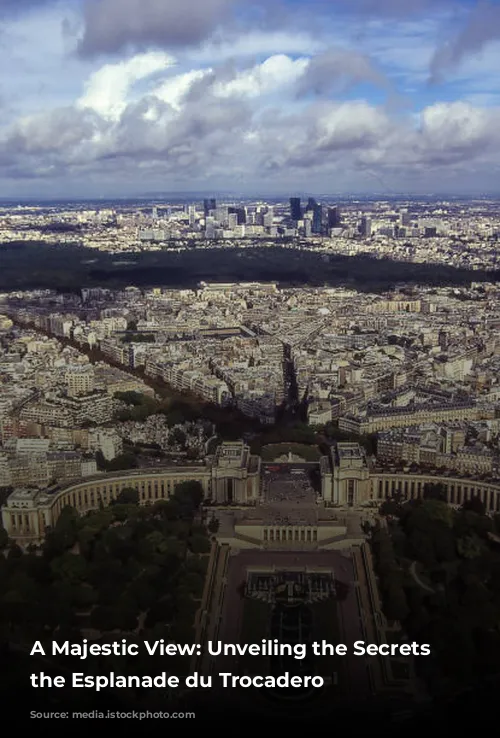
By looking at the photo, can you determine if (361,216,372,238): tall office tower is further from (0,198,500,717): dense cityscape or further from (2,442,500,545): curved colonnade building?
(2,442,500,545): curved colonnade building

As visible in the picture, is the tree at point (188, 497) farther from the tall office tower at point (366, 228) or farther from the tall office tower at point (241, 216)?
the tall office tower at point (241, 216)

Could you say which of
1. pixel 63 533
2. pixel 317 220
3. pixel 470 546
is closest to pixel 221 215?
pixel 317 220

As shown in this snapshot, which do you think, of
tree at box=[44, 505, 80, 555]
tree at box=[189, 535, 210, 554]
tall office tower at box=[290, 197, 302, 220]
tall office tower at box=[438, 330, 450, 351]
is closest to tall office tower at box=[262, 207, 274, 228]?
tall office tower at box=[290, 197, 302, 220]

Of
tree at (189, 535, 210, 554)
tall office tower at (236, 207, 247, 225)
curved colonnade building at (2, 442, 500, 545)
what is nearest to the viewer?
tree at (189, 535, 210, 554)

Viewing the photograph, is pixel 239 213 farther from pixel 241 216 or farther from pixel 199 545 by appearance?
pixel 199 545

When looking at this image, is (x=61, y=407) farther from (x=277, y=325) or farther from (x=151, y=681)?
(x=277, y=325)
